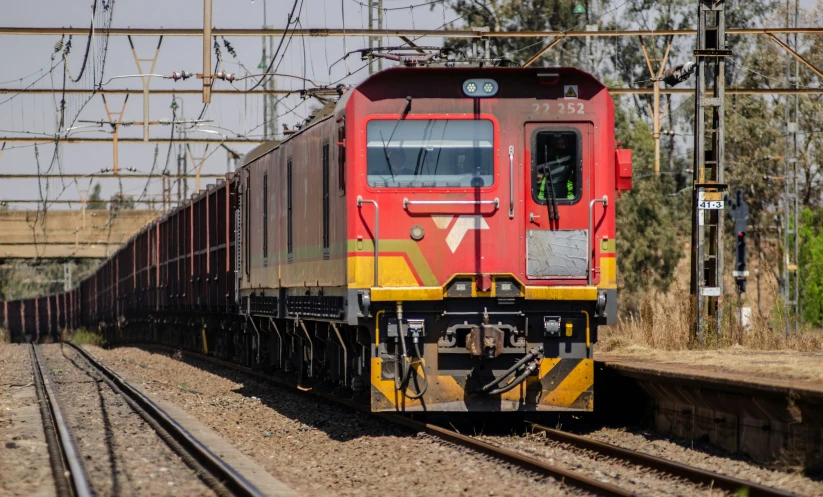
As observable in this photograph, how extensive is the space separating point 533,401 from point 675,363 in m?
1.99

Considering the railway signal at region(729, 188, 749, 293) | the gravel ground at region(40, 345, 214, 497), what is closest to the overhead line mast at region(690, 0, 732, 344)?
the railway signal at region(729, 188, 749, 293)

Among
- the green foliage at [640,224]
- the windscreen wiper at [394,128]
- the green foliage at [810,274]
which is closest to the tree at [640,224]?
the green foliage at [640,224]

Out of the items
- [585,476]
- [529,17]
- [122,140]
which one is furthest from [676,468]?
[529,17]

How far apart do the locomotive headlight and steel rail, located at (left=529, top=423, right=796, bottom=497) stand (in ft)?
10.8

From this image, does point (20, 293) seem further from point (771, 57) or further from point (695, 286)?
point (695, 286)

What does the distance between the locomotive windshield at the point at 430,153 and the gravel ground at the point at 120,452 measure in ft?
10.9

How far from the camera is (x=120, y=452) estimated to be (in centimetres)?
1112

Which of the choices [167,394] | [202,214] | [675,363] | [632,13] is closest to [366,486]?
[675,363]

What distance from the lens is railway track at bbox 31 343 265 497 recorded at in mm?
8719

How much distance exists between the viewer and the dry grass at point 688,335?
15289 mm

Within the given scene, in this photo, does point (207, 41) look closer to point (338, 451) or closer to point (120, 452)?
point (120, 452)

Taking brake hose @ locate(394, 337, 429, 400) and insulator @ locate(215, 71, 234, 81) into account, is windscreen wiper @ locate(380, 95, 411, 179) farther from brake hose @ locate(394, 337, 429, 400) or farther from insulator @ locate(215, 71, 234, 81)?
insulator @ locate(215, 71, 234, 81)

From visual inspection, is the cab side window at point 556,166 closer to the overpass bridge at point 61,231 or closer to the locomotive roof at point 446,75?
the locomotive roof at point 446,75

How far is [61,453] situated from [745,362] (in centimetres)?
674
